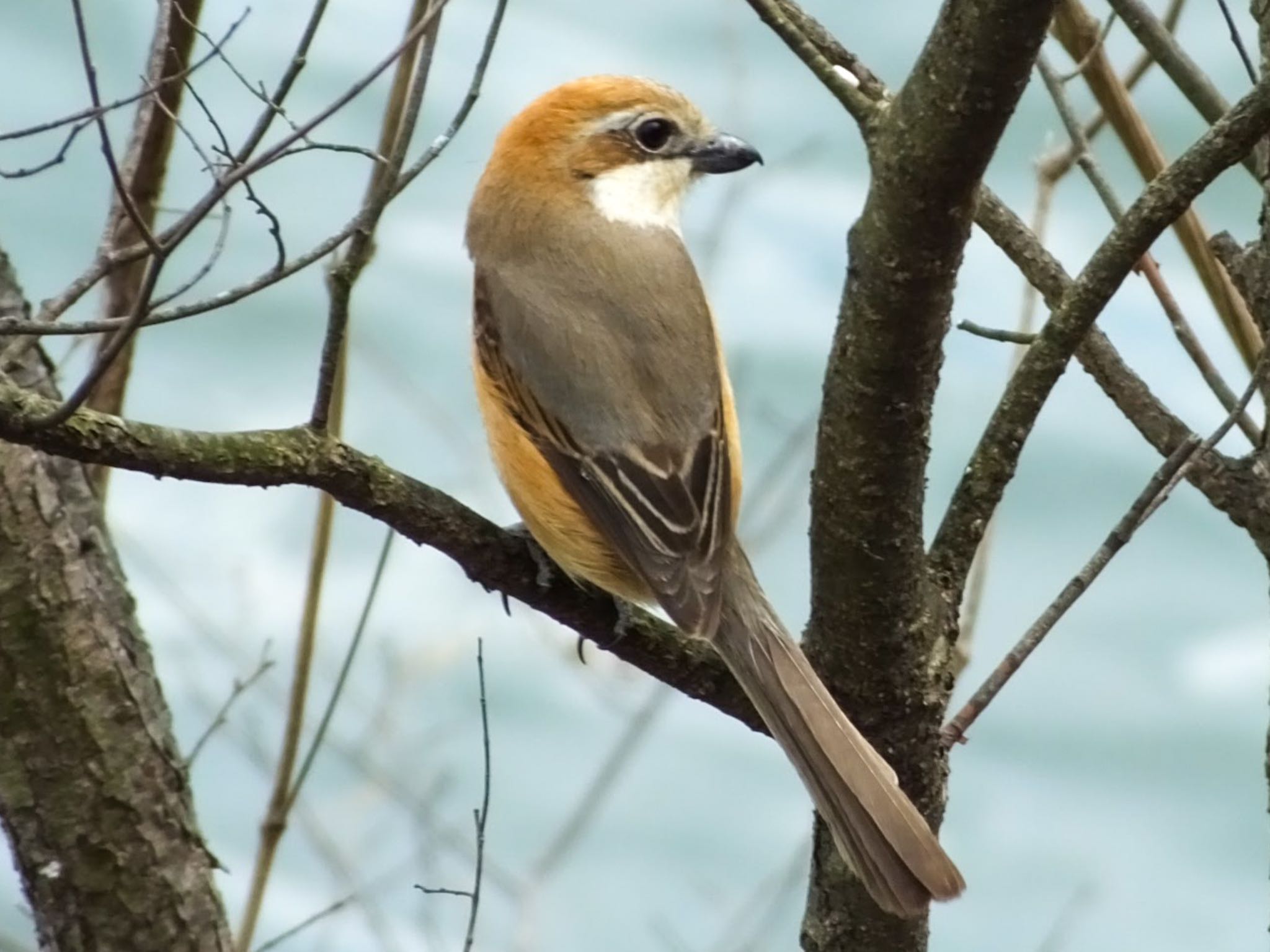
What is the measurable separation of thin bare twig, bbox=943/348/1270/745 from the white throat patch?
73.0 inches

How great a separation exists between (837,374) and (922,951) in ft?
3.68

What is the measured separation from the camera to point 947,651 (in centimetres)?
275

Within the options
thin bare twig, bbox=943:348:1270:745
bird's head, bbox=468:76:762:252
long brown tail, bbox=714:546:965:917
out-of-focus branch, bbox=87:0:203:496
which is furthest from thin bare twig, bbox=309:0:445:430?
bird's head, bbox=468:76:762:252

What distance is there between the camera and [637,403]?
3754 millimetres

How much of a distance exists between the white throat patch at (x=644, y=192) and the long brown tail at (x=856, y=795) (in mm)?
1614

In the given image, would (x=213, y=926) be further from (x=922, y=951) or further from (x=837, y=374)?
(x=837, y=374)

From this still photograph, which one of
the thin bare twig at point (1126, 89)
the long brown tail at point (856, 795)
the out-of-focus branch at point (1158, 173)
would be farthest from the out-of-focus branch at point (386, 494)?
the thin bare twig at point (1126, 89)

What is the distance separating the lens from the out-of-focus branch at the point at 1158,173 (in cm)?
319

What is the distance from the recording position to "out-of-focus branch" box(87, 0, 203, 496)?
2887 millimetres

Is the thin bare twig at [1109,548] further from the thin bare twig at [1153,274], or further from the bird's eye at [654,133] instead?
the bird's eye at [654,133]

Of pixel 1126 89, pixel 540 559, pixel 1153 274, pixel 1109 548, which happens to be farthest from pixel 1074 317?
pixel 540 559

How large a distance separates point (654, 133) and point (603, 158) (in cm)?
16

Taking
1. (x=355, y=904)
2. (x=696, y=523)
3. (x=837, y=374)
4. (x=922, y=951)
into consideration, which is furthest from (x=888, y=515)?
(x=355, y=904)

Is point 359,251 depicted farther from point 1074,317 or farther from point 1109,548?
point 1109,548
